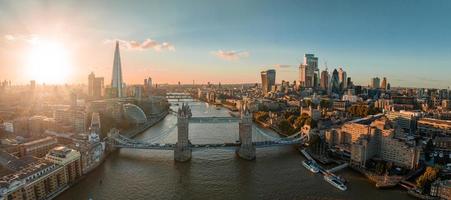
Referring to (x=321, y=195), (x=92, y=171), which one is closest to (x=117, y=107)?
(x=92, y=171)

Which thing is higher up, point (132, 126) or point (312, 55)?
point (312, 55)

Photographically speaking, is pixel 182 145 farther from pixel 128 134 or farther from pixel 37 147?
pixel 128 134

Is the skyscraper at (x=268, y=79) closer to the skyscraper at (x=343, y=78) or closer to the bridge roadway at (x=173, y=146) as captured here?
the skyscraper at (x=343, y=78)

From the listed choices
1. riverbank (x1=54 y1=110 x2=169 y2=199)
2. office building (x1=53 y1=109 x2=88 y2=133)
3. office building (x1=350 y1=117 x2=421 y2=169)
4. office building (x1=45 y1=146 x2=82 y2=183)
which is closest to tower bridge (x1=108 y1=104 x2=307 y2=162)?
riverbank (x1=54 y1=110 x2=169 y2=199)

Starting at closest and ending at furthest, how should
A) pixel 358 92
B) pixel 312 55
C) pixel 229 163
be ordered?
pixel 229 163, pixel 358 92, pixel 312 55

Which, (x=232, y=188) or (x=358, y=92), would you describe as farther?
(x=358, y=92)

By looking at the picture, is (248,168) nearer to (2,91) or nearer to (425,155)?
(425,155)

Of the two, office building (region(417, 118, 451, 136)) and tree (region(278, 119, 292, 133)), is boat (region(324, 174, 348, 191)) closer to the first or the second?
tree (region(278, 119, 292, 133))
